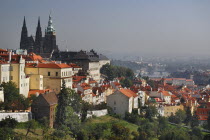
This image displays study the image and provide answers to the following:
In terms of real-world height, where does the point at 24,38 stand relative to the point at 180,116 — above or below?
above

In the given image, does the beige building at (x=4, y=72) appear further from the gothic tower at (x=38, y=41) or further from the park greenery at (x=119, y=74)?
the gothic tower at (x=38, y=41)

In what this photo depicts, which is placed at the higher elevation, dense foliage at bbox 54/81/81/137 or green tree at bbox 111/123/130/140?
dense foliage at bbox 54/81/81/137

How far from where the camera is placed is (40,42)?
10562 centimetres

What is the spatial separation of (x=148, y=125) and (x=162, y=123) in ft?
25.7

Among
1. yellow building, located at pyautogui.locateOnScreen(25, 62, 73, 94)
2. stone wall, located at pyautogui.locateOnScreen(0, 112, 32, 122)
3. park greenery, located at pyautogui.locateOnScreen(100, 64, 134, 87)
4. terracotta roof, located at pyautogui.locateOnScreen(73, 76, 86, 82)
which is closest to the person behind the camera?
stone wall, located at pyautogui.locateOnScreen(0, 112, 32, 122)

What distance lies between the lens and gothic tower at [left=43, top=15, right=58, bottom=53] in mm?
→ 107312

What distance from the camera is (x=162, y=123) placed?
58.3 metres

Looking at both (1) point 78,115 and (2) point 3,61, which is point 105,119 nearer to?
(1) point 78,115

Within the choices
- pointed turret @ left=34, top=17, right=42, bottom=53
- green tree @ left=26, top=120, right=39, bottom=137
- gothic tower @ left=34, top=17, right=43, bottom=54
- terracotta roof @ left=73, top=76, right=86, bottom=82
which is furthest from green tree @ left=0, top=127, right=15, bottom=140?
pointed turret @ left=34, top=17, right=42, bottom=53

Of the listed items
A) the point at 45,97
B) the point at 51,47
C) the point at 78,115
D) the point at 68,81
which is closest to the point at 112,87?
the point at 68,81

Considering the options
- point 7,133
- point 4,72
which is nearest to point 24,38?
point 4,72

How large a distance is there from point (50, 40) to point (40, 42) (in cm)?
308

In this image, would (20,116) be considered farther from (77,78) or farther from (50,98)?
(77,78)

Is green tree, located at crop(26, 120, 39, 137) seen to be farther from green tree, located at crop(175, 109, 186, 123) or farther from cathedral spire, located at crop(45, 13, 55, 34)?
cathedral spire, located at crop(45, 13, 55, 34)
